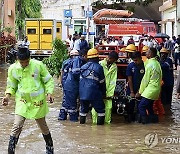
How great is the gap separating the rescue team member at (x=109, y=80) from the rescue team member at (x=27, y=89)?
327 cm

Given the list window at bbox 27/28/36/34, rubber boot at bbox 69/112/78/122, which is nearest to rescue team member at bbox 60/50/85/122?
rubber boot at bbox 69/112/78/122

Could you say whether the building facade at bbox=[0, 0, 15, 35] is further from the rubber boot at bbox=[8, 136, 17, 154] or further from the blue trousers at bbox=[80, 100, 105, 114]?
the rubber boot at bbox=[8, 136, 17, 154]

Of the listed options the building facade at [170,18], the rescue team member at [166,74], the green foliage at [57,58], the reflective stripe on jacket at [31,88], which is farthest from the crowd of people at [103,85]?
the building facade at [170,18]

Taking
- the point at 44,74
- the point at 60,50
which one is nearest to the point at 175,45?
the point at 60,50

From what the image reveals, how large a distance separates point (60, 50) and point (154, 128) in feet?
20.3

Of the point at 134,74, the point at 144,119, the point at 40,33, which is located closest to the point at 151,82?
the point at 134,74

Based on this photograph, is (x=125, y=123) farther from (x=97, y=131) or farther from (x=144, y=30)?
(x=144, y=30)

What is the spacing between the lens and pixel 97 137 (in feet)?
30.7

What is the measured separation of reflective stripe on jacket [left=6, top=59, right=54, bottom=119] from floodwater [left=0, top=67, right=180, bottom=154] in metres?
1.00

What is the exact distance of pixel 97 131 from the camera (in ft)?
32.7

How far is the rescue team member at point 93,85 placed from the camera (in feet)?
33.7

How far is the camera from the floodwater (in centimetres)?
836

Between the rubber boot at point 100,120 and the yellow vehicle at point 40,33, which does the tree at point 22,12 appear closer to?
the yellow vehicle at point 40,33

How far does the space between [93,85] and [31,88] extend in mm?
2986
